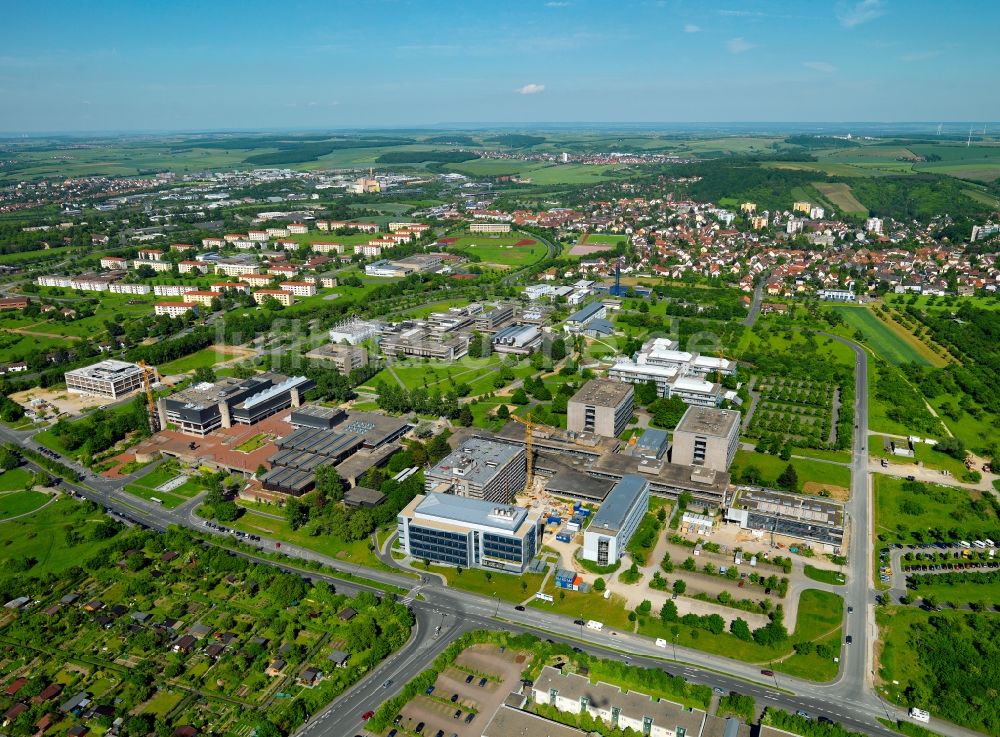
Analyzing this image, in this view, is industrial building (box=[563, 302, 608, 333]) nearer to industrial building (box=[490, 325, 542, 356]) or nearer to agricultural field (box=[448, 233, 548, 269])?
industrial building (box=[490, 325, 542, 356])

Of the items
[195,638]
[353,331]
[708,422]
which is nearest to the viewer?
[195,638]

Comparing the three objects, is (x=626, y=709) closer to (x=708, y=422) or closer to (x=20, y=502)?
(x=708, y=422)

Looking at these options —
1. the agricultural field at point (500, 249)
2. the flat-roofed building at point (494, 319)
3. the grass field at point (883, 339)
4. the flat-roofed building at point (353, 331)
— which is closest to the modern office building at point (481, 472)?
the flat-roofed building at point (353, 331)

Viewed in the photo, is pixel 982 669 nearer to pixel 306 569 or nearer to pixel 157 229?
pixel 306 569

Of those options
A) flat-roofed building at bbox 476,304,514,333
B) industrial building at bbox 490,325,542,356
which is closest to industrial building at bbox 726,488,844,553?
industrial building at bbox 490,325,542,356

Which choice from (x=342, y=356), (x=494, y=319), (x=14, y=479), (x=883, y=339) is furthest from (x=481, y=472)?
(x=883, y=339)

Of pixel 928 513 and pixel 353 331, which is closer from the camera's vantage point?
→ pixel 928 513
